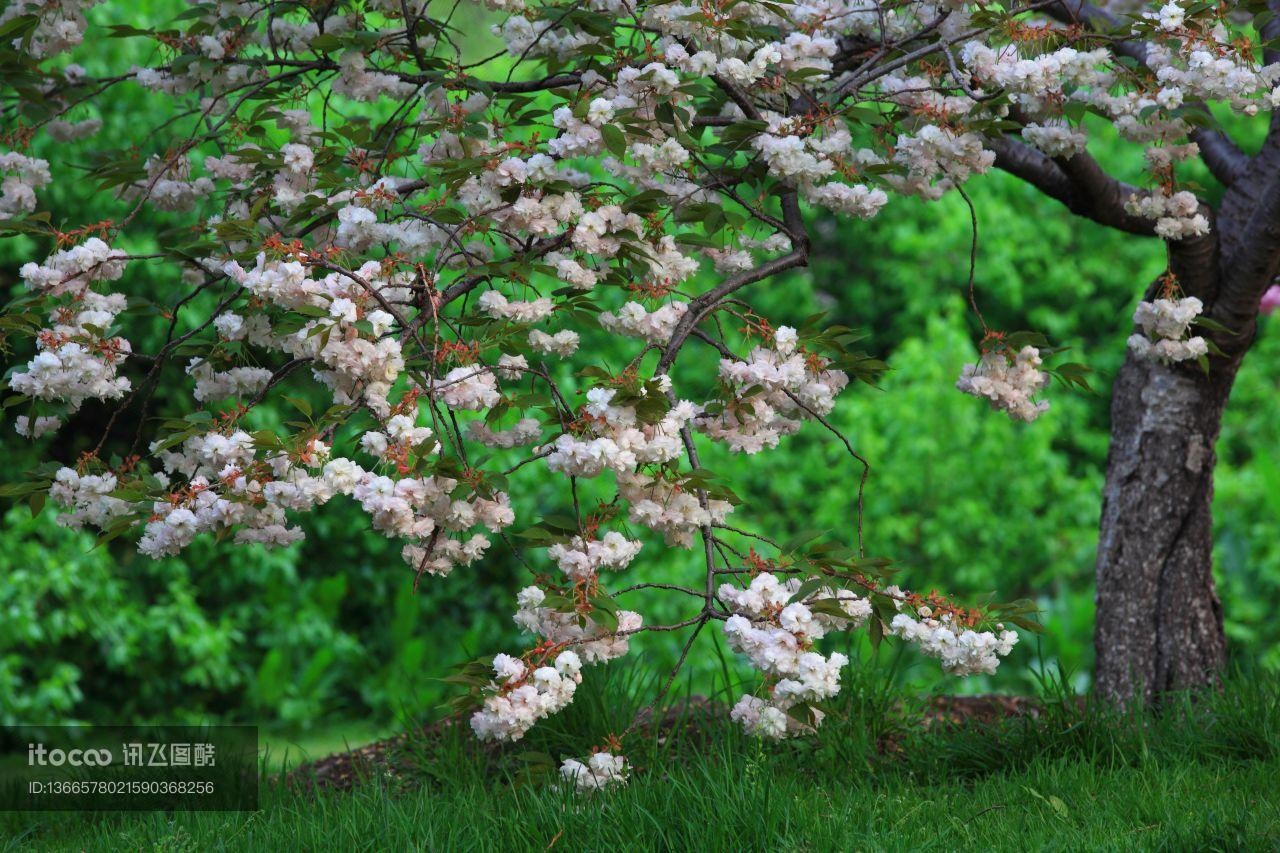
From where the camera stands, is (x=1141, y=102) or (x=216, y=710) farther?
(x=216, y=710)

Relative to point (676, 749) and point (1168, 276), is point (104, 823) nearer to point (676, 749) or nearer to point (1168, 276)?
point (676, 749)

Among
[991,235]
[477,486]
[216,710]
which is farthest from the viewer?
[991,235]

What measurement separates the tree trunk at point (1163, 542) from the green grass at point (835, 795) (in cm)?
16

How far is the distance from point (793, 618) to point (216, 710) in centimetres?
507

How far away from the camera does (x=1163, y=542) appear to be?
3.77 metres

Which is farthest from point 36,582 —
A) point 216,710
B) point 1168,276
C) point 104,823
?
point 1168,276

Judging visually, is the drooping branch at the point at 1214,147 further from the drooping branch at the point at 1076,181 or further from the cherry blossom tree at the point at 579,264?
the drooping branch at the point at 1076,181

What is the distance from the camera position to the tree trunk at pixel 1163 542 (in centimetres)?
376

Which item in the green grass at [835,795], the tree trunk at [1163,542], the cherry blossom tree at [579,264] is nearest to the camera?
the cherry blossom tree at [579,264]

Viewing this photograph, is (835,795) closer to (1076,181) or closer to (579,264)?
(579,264)

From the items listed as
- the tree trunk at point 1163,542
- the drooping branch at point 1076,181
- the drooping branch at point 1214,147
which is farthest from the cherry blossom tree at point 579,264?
the tree trunk at point 1163,542

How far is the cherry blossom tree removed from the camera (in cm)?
→ 227

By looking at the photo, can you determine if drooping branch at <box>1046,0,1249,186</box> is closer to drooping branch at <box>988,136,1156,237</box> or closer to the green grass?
drooping branch at <box>988,136,1156,237</box>

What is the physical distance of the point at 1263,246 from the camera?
3.47m
